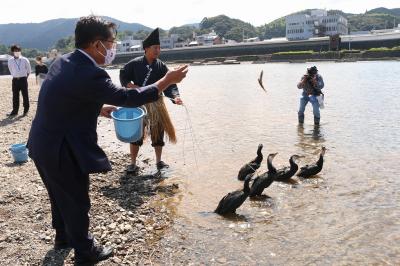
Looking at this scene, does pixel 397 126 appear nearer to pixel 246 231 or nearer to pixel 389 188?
pixel 389 188

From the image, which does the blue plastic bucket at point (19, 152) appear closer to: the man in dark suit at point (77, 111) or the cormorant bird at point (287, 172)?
the man in dark suit at point (77, 111)

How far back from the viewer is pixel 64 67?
360cm

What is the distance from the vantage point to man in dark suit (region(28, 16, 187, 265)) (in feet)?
11.7

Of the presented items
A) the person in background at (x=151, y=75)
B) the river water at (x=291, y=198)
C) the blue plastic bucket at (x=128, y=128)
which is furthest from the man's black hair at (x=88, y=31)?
the person in background at (x=151, y=75)

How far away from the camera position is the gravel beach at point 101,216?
15.0 ft

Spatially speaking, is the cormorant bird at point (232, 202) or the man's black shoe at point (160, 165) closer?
the cormorant bird at point (232, 202)

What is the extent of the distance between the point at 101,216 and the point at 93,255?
137 centimetres

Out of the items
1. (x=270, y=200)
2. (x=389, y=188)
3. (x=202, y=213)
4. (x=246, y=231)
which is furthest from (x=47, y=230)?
(x=389, y=188)

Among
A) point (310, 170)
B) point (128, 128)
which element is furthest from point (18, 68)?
point (310, 170)

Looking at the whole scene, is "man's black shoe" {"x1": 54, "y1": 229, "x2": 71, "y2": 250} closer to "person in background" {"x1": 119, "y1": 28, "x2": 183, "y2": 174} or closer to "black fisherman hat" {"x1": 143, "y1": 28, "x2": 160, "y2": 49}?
"person in background" {"x1": 119, "y1": 28, "x2": 183, "y2": 174}

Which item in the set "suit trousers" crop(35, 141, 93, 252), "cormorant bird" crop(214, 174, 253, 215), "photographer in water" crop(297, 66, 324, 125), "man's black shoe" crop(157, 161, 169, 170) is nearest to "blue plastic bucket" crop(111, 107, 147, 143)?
"cormorant bird" crop(214, 174, 253, 215)

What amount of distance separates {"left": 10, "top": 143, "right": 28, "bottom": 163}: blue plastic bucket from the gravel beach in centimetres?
16

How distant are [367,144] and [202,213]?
6.23 meters

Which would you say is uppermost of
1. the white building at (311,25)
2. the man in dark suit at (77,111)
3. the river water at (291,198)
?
the white building at (311,25)
